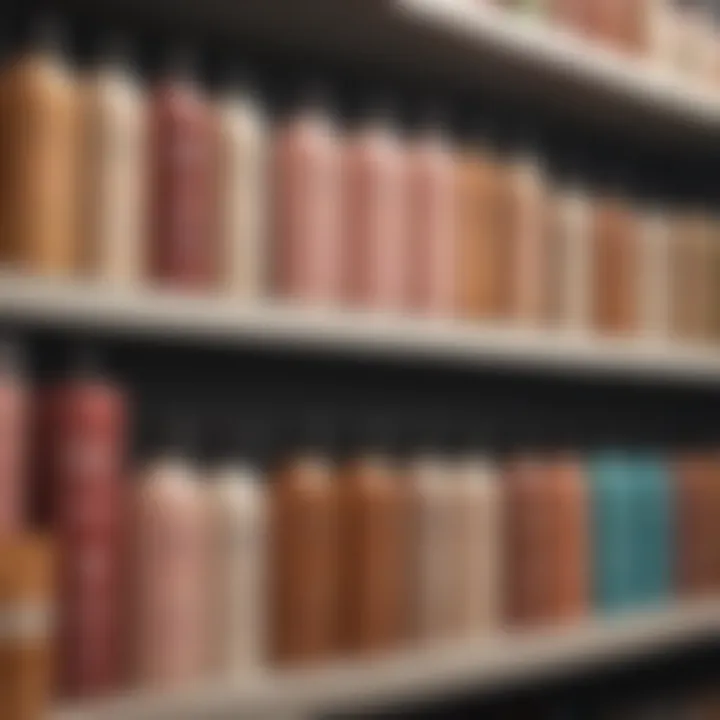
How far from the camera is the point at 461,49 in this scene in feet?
4.92

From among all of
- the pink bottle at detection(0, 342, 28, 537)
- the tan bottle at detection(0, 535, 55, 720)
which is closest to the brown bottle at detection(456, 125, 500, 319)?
the pink bottle at detection(0, 342, 28, 537)

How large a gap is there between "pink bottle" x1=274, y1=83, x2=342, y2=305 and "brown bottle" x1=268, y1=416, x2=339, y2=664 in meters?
0.20

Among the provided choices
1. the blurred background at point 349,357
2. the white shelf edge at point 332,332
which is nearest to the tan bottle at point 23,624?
the blurred background at point 349,357

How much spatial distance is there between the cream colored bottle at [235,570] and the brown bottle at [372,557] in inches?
4.1

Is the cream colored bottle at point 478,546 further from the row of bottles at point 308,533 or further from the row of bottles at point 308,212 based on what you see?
the row of bottles at point 308,212

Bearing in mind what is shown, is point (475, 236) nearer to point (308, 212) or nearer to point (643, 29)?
point (308, 212)

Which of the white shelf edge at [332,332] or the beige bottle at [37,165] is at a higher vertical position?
the beige bottle at [37,165]

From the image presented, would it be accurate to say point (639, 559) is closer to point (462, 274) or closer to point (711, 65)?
point (462, 274)

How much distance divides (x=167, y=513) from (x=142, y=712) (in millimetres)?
183

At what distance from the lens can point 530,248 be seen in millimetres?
1572

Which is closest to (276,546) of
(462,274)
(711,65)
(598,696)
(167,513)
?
(167,513)

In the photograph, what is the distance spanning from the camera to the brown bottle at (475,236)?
1.49 m

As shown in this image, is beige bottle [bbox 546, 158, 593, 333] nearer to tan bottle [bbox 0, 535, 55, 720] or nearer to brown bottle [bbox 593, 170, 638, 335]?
brown bottle [bbox 593, 170, 638, 335]

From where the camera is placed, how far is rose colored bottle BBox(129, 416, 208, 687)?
3.77 feet
